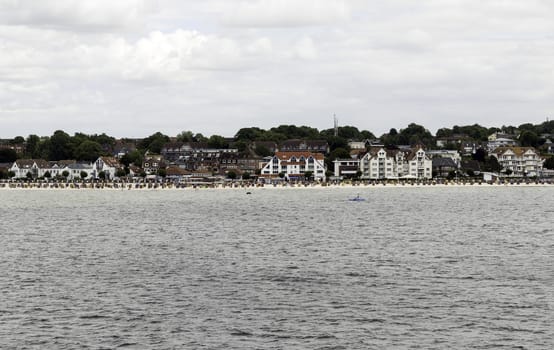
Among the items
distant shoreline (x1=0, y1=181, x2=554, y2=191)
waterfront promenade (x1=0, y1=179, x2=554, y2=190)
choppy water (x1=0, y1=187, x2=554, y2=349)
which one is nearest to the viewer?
choppy water (x1=0, y1=187, x2=554, y2=349)

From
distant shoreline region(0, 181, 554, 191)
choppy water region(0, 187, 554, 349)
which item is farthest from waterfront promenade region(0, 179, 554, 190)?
choppy water region(0, 187, 554, 349)

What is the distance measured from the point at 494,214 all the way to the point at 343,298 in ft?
192

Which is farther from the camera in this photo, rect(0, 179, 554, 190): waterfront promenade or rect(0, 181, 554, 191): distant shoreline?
rect(0, 179, 554, 190): waterfront promenade

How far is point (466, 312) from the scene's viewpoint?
36.3 m

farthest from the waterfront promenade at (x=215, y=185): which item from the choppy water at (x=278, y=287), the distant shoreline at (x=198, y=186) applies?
the choppy water at (x=278, y=287)

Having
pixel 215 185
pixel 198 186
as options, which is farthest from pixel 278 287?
pixel 215 185

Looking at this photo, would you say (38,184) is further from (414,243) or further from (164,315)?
(164,315)

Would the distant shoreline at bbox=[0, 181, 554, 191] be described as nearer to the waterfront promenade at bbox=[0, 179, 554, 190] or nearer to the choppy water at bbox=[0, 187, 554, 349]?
the waterfront promenade at bbox=[0, 179, 554, 190]

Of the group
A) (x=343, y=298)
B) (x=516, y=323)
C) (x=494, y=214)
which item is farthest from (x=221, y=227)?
(x=516, y=323)

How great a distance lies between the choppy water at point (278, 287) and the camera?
32938mm

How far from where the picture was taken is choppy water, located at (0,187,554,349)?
32.9 metres

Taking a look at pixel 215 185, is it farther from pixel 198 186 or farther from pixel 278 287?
pixel 278 287

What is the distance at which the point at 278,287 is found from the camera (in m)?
42.2

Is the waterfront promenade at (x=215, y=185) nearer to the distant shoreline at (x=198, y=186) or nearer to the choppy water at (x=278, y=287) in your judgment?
the distant shoreline at (x=198, y=186)
